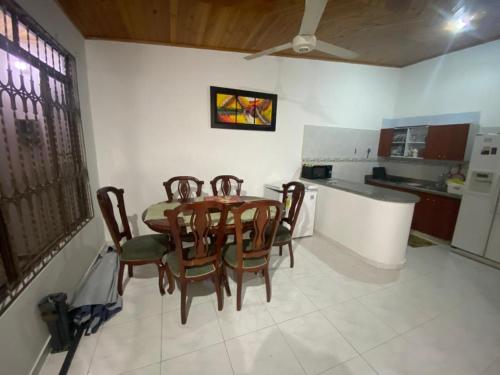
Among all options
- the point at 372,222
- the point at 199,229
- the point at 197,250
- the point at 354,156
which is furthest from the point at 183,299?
the point at 354,156

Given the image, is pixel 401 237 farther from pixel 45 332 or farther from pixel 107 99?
pixel 107 99

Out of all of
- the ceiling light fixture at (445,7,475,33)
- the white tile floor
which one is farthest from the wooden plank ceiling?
the white tile floor

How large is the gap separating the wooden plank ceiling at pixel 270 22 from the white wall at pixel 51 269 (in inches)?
10.1

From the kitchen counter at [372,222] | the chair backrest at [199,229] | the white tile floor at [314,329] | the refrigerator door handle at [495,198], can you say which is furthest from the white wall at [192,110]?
the refrigerator door handle at [495,198]

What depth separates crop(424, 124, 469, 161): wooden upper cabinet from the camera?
2967mm

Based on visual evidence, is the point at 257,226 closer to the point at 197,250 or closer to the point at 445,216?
the point at 197,250

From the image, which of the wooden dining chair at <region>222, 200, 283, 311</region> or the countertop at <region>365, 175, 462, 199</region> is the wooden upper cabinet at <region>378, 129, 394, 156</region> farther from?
the wooden dining chair at <region>222, 200, 283, 311</region>

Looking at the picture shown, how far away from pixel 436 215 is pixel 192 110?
12.7 ft

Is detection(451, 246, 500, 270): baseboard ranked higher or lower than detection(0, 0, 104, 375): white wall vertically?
lower

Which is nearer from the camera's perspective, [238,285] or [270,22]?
[238,285]

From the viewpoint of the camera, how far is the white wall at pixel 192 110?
8.68 feet

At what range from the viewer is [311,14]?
1437 millimetres

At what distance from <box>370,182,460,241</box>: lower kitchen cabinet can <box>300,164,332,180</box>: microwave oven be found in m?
1.29

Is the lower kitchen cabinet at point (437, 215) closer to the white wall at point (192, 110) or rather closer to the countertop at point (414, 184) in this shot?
the countertop at point (414, 184)
